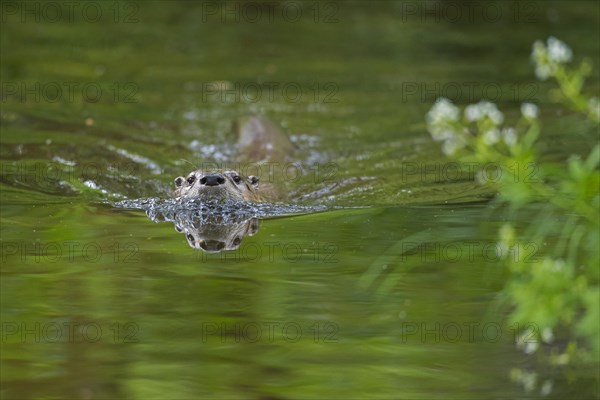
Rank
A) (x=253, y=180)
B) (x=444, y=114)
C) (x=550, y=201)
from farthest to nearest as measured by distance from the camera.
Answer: (x=253, y=180), (x=444, y=114), (x=550, y=201)

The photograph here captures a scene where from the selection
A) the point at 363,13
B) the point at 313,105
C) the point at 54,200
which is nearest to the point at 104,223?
the point at 54,200

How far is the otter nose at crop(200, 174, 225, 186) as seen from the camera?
7.46 m

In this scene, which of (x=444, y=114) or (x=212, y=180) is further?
(x=212, y=180)

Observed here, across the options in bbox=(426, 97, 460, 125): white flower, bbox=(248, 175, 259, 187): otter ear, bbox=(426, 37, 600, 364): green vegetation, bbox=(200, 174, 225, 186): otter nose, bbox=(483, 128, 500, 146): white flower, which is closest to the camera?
bbox=(426, 37, 600, 364): green vegetation

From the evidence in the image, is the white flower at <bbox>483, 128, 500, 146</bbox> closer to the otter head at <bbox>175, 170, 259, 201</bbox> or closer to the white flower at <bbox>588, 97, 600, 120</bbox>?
the white flower at <bbox>588, 97, 600, 120</bbox>

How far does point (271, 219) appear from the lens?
750 centimetres

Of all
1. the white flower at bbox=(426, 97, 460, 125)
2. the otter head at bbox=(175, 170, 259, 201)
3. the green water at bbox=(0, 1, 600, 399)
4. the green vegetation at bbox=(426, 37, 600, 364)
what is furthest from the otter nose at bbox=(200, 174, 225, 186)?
the white flower at bbox=(426, 97, 460, 125)

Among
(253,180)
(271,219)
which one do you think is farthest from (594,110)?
(253,180)

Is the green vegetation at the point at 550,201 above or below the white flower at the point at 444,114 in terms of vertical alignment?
below

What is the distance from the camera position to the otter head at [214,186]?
24.6 ft

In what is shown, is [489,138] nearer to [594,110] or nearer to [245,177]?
[594,110]

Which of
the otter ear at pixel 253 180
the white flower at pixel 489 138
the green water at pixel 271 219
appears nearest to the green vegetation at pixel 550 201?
the white flower at pixel 489 138

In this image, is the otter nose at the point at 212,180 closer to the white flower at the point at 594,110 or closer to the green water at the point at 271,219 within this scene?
the green water at the point at 271,219

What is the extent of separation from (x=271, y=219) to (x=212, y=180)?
1.51ft
